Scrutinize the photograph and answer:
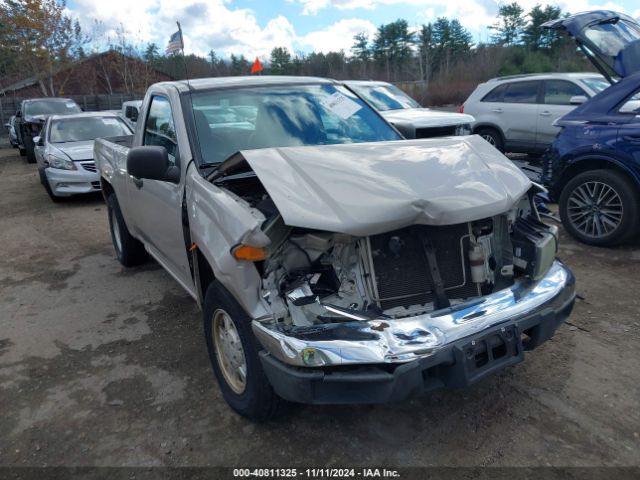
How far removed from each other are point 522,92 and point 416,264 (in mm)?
9263

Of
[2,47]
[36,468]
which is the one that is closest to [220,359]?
[36,468]

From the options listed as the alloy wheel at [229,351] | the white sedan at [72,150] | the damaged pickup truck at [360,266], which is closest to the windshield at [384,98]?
the white sedan at [72,150]

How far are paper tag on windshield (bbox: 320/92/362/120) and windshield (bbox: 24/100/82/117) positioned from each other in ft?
49.5

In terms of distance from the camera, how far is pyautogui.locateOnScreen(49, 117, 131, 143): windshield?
1057 cm

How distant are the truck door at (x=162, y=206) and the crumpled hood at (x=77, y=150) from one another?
5475 mm

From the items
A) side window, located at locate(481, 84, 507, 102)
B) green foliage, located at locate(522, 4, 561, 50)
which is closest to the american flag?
side window, located at locate(481, 84, 507, 102)

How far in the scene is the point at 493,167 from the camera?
321cm

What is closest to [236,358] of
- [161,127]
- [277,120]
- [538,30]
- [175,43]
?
[277,120]

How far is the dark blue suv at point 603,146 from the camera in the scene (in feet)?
17.9

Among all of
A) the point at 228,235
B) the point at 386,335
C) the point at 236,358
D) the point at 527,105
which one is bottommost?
the point at 236,358

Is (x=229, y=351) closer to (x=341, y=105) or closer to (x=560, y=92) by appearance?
(x=341, y=105)

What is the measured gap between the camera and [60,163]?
9695mm

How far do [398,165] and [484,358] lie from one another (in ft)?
3.79

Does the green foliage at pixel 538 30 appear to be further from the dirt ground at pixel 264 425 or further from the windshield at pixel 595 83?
the dirt ground at pixel 264 425
